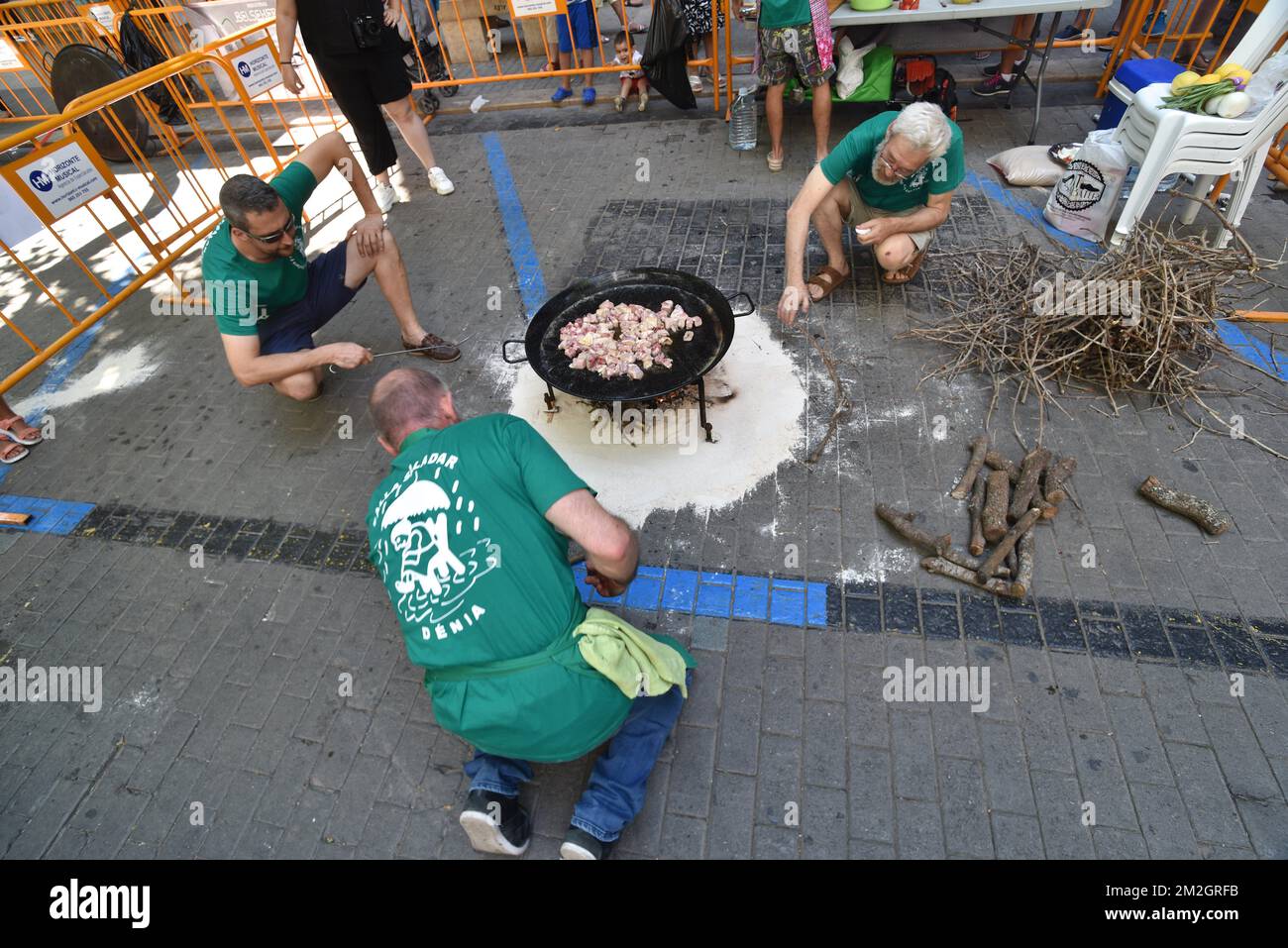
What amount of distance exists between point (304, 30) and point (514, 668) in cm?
624

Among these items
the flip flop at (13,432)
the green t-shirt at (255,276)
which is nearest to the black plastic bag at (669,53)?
the green t-shirt at (255,276)

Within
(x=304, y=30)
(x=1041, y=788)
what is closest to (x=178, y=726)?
(x=1041, y=788)

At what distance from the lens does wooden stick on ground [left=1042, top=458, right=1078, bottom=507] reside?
3230 millimetres

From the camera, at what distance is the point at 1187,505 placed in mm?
3164

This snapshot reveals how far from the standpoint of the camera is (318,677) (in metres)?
3.15

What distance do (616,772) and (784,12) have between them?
20.5 ft

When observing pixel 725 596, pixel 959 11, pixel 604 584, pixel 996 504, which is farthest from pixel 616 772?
pixel 959 11

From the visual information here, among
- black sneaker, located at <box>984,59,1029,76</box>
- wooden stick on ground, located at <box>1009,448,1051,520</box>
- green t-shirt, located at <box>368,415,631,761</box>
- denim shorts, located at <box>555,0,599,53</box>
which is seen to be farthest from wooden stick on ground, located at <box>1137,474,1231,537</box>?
denim shorts, located at <box>555,0,599,53</box>

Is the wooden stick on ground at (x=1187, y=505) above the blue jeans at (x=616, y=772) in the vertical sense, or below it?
below

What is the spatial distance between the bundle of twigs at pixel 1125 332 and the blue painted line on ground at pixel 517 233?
3.08 m

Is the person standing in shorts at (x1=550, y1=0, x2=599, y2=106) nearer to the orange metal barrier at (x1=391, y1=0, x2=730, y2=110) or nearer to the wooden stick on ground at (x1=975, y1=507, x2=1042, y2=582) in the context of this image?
the orange metal barrier at (x1=391, y1=0, x2=730, y2=110)

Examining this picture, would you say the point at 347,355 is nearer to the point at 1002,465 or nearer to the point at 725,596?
the point at 725,596

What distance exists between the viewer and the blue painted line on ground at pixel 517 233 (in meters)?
5.26

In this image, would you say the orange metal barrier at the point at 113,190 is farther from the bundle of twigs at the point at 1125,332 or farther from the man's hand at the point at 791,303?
the bundle of twigs at the point at 1125,332
